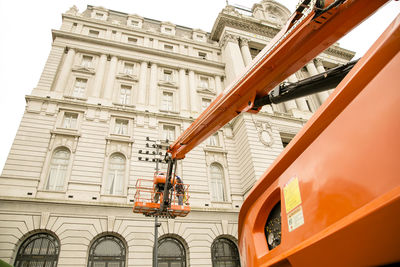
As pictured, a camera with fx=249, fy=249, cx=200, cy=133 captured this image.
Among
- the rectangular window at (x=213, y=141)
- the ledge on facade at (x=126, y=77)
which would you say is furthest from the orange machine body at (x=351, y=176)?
the ledge on facade at (x=126, y=77)

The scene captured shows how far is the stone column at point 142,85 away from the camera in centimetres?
2197

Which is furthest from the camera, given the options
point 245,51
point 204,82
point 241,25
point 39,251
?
point 241,25

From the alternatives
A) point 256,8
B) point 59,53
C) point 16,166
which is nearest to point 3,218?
point 16,166

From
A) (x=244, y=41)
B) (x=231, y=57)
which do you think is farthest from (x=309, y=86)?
(x=244, y=41)

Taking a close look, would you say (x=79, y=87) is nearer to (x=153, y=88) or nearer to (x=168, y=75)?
(x=153, y=88)

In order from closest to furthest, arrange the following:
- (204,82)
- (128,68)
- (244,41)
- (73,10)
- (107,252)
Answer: (107,252), (128,68), (73,10), (204,82), (244,41)

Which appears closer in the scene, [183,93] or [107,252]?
[107,252]

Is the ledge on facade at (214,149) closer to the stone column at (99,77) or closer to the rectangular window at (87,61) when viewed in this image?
the stone column at (99,77)

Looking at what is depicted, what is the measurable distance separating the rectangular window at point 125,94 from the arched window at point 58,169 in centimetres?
643

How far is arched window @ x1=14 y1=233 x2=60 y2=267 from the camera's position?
13.6 meters

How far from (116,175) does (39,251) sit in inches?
241

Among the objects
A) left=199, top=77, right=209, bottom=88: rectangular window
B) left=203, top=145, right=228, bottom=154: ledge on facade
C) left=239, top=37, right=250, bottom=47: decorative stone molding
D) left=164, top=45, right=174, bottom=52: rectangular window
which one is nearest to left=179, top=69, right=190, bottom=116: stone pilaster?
left=199, top=77, right=209, bottom=88: rectangular window

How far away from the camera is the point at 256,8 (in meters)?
32.7

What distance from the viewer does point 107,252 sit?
48.7ft
